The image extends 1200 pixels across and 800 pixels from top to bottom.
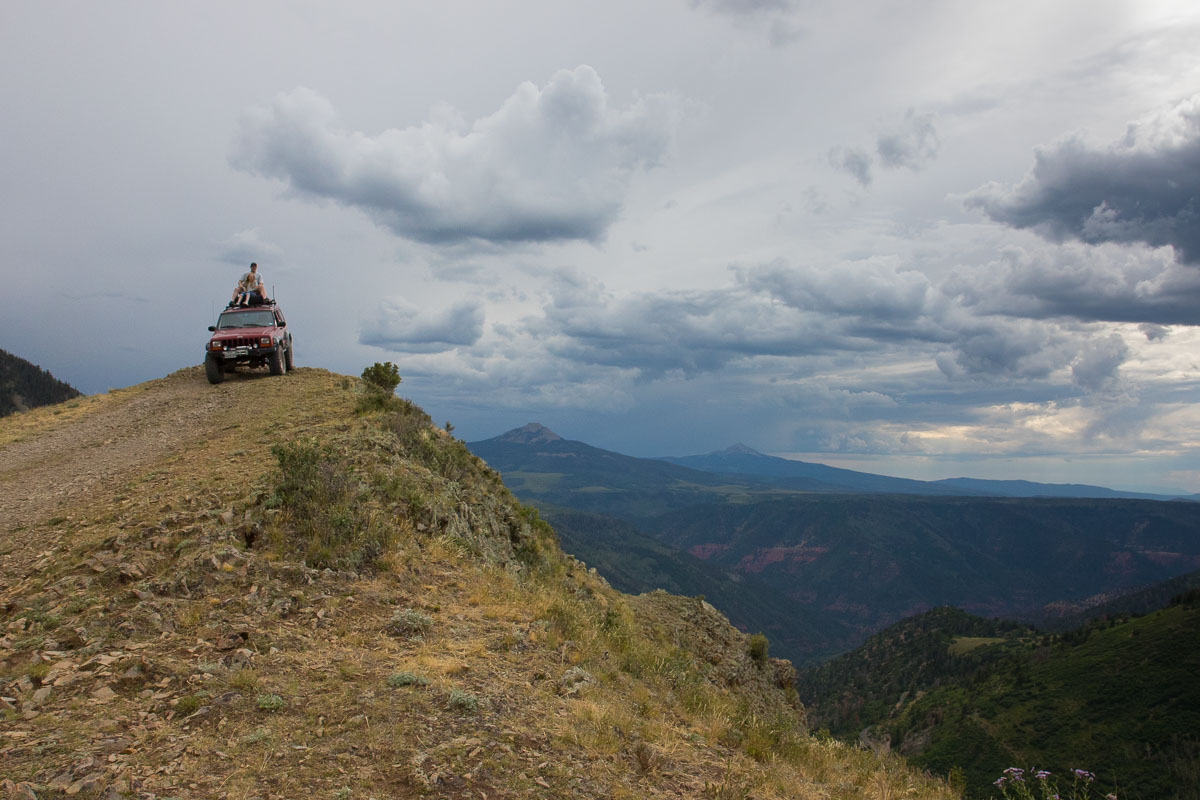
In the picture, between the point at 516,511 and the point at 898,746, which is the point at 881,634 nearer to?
the point at 898,746

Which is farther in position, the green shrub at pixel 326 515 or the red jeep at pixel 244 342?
the red jeep at pixel 244 342

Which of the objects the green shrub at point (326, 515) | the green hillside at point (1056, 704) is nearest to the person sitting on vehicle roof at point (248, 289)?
the green shrub at point (326, 515)

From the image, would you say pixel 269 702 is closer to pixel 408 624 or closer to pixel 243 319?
pixel 408 624

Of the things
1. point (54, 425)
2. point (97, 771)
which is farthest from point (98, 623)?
point (54, 425)

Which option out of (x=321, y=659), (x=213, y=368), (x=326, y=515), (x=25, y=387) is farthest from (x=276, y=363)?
(x=25, y=387)

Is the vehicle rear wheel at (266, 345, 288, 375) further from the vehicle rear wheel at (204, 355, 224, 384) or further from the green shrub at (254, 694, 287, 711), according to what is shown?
the green shrub at (254, 694, 287, 711)

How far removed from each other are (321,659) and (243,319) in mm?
Result: 20358

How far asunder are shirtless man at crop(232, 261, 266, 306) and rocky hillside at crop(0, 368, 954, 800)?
11.3m

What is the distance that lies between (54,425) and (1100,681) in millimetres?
123381

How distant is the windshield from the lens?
23984mm

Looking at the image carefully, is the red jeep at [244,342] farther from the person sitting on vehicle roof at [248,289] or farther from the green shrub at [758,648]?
the green shrub at [758,648]

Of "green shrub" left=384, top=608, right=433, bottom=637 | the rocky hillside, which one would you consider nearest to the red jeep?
the rocky hillside

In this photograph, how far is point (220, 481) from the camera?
39.9 ft

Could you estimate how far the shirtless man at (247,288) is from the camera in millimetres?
24656
